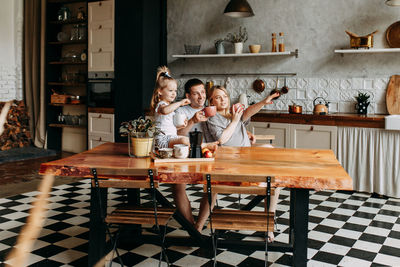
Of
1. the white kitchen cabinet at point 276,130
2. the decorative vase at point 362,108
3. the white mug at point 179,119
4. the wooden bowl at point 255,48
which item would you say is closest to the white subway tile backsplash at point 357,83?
the decorative vase at point 362,108

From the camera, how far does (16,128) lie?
788 centimetres

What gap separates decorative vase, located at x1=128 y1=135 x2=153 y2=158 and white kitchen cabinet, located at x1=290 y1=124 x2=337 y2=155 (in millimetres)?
2803

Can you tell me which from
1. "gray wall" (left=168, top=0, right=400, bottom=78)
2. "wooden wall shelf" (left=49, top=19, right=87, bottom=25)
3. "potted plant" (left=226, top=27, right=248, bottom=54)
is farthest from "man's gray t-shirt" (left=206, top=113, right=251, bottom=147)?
"wooden wall shelf" (left=49, top=19, right=87, bottom=25)

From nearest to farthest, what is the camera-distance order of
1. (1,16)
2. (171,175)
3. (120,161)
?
(171,175) < (120,161) < (1,16)

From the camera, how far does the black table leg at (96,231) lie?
9.10 ft

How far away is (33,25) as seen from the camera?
25.8 feet

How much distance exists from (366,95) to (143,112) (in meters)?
3.17

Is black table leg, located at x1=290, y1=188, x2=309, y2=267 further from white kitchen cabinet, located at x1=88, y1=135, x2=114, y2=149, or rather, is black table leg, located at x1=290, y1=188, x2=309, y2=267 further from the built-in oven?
white kitchen cabinet, located at x1=88, y1=135, x2=114, y2=149

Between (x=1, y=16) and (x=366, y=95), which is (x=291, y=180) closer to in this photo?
(x=366, y=95)

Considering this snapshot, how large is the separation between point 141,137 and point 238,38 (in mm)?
3899

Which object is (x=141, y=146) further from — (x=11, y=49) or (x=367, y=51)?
(x=11, y=49)

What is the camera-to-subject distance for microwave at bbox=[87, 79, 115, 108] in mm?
6970

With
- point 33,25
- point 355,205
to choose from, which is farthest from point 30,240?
point 33,25

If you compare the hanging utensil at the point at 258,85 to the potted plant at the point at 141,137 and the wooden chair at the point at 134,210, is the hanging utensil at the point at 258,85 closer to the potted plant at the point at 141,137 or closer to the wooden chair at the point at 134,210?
the potted plant at the point at 141,137
